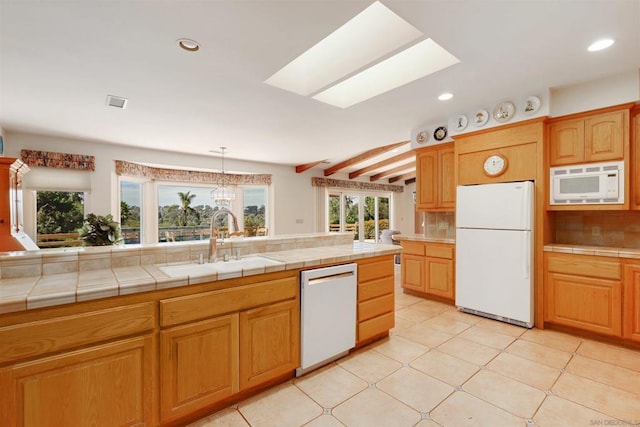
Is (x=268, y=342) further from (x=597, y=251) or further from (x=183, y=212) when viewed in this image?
(x=183, y=212)

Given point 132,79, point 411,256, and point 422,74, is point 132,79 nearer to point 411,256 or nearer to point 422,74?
point 422,74

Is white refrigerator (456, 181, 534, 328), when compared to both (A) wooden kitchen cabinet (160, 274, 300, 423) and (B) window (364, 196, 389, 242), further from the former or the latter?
(B) window (364, 196, 389, 242)

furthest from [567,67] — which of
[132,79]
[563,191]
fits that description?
[132,79]

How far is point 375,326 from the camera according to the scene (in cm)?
257

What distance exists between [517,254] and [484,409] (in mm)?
1742

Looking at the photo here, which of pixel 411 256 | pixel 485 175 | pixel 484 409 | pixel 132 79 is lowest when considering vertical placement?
pixel 484 409

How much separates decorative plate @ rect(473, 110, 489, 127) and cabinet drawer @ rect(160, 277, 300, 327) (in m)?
2.78

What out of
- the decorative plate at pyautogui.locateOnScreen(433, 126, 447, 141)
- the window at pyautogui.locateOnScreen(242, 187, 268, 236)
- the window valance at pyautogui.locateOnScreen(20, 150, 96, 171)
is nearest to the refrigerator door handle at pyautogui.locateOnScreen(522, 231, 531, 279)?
the decorative plate at pyautogui.locateOnScreen(433, 126, 447, 141)

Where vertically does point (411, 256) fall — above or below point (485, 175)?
below

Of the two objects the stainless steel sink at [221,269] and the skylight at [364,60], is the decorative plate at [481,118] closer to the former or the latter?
the skylight at [364,60]

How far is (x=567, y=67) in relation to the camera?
2361 mm

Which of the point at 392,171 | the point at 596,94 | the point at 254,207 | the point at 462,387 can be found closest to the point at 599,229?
the point at 596,94

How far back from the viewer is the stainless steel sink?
1.67 meters

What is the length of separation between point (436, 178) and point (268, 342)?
3100mm
